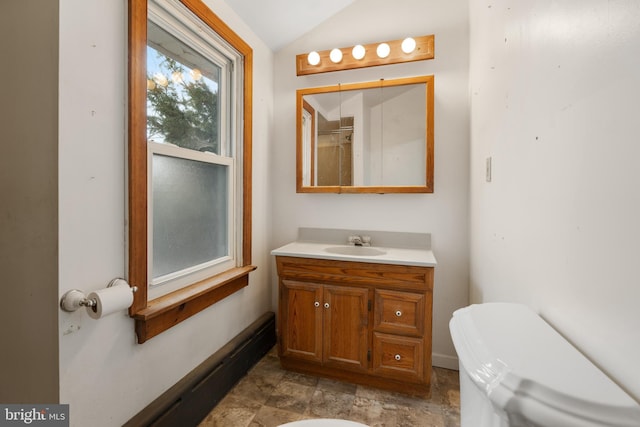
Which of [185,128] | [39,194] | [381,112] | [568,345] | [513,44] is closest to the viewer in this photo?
[568,345]

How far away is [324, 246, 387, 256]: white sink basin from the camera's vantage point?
192 cm

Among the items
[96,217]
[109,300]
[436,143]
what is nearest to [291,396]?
[109,300]

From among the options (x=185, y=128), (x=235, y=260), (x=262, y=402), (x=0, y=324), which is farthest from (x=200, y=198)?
(x=262, y=402)

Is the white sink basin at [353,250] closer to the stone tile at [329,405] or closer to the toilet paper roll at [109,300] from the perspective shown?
the stone tile at [329,405]

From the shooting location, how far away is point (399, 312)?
1.56m

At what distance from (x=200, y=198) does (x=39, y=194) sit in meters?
0.69

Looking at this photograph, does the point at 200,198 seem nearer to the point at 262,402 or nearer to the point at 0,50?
the point at 0,50

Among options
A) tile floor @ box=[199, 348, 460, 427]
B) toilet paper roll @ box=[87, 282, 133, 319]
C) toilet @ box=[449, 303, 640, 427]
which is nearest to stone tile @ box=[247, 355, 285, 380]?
tile floor @ box=[199, 348, 460, 427]

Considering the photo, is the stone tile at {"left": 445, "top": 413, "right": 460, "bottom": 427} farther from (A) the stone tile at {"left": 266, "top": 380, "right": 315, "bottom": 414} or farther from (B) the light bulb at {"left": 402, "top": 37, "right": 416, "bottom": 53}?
(B) the light bulb at {"left": 402, "top": 37, "right": 416, "bottom": 53}

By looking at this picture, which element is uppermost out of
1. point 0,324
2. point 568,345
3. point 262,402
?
point 568,345

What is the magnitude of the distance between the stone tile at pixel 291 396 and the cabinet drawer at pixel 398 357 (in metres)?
0.42

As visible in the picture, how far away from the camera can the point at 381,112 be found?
6.40 ft

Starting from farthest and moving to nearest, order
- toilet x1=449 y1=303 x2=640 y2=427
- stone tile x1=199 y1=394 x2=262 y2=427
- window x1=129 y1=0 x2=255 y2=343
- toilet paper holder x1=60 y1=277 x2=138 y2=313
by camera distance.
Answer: stone tile x1=199 y1=394 x2=262 y2=427, window x1=129 y1=0 x2=255 y2=343, toilet paper holder x1=60 y1=277 x2=138 y2=313, toilet x1=449 y1=303 x2=640 y2=427

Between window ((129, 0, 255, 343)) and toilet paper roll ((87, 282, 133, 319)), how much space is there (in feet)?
0.45
